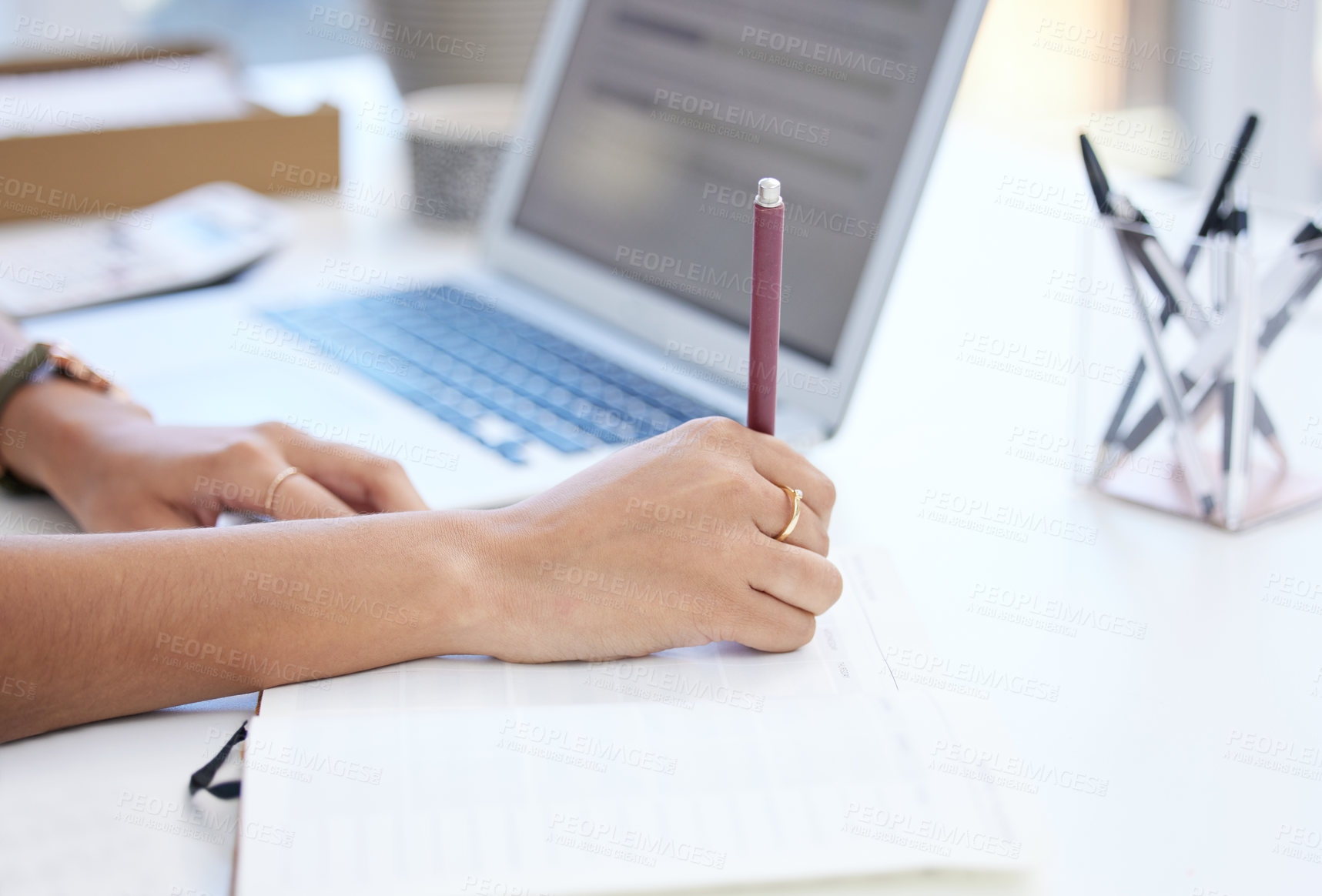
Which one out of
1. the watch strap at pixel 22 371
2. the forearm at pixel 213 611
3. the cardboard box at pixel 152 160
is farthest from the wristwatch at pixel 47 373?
the cardboard box at pixel 152 160

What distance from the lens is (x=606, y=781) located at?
493mm

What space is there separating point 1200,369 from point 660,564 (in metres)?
0.42

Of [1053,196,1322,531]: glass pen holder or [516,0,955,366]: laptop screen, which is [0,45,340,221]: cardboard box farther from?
[1053,196,1322,531]: glass pen holder

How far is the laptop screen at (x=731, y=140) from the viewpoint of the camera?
858 millimetres

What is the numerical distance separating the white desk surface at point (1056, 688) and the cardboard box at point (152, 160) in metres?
0.56

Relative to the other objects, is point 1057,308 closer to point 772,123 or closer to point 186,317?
point 772,123

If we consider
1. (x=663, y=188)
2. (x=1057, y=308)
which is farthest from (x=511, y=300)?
(x=1057, y=308)

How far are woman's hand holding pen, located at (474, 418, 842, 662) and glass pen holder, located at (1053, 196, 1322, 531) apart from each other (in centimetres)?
32

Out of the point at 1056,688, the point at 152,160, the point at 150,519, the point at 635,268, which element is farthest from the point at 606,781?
the point at 152,160

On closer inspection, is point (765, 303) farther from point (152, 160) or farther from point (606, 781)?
point (152, 160)

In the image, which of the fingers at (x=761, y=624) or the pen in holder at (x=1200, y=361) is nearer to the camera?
the fingers at (x=761, y=624)

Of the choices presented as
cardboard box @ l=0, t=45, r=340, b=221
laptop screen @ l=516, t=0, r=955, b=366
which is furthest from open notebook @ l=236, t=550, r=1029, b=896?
cardboard box @ l=0, t=45, r=340, b=221

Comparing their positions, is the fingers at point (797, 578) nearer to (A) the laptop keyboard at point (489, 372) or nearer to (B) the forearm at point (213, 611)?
(B) the forearm at point (213, 611)

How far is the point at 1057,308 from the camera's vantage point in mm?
1122
